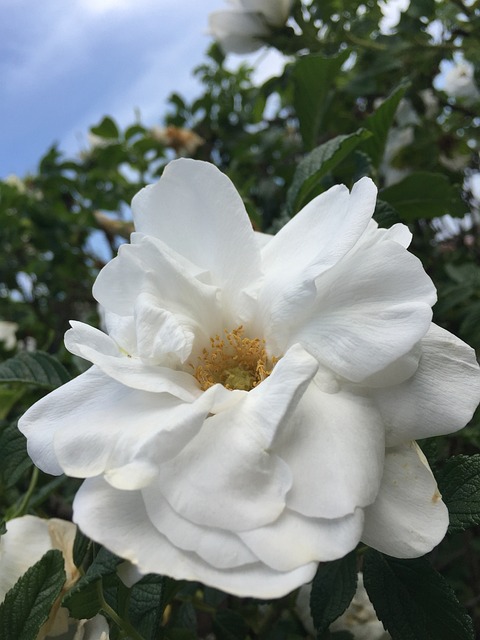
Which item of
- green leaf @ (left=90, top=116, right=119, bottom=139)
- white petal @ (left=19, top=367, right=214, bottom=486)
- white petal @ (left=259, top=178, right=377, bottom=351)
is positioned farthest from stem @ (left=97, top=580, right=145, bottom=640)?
green leaf @ (left=90, top=116, right=119, bottom=139)

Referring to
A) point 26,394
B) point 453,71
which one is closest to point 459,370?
point 26,394

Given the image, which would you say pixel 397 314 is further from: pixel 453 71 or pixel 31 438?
pixel 453 71

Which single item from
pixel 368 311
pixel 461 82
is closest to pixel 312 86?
pixel 368 311

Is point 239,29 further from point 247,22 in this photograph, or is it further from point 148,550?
point 148,550

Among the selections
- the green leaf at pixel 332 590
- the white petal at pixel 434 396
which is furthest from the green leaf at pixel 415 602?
the white petal at pixel 434 396

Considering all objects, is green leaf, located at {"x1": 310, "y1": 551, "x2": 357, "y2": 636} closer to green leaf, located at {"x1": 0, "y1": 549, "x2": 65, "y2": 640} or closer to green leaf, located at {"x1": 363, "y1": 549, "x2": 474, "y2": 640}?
green leaf, located at {"x1": 363, "y1": 549, "x2": 474, "y2": 640}

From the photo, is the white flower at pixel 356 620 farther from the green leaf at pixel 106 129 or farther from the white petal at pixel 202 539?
the green leaf at pixel 106 129
